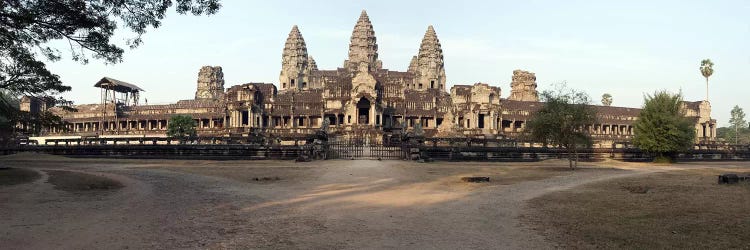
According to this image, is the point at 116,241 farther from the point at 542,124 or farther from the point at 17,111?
the point at 542,124

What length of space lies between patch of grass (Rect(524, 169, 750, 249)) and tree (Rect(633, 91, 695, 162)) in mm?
22759

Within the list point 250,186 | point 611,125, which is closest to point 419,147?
point 250,186

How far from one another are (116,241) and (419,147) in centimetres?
2604

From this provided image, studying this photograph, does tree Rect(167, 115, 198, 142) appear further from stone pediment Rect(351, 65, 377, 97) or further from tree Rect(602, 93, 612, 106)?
tree Rect(602, 93, 612, 106)

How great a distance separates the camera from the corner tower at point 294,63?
105438mm

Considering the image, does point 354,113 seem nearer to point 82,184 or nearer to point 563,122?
point 563,122

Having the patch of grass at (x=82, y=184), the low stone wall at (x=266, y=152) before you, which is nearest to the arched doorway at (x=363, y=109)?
the low stone wall at (x=266, y=152)

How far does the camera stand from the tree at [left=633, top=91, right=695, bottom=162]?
35616 millimetres

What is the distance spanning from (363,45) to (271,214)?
9421 cm

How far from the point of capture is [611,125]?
278 ft

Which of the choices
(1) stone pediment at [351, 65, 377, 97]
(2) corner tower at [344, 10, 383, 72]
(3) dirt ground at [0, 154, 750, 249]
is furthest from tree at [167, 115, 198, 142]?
(3) dirt ground at [0, 154, 750, 249]

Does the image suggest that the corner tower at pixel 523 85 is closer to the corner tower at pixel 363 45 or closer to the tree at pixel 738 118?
the corner tower at pixel 363 45

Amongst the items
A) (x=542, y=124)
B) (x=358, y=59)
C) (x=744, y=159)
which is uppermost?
(x=358, y=59)

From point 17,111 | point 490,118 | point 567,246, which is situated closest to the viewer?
point 567,246
